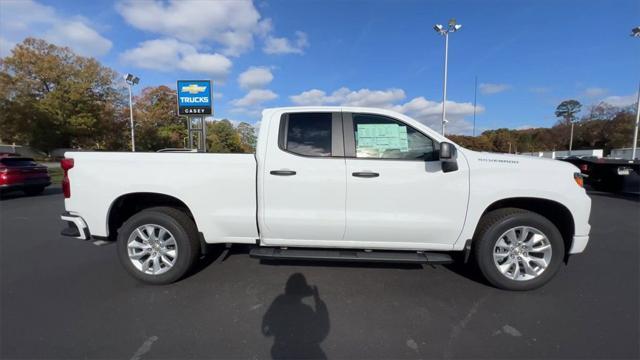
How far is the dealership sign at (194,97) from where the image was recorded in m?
14.8

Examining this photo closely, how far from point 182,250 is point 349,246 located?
6.15ft

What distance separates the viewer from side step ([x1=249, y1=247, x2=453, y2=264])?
3104mm

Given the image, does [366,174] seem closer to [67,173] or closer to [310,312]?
[310,312]

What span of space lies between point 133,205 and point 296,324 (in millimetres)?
2553

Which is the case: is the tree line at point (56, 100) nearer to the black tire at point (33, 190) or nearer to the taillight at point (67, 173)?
the black tire at point (33, 190)

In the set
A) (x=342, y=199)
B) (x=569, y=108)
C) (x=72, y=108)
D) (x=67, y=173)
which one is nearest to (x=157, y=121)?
(x=72, y=108)

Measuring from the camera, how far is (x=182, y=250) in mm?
3320

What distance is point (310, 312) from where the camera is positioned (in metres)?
2.86

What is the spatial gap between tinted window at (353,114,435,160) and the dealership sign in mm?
13397

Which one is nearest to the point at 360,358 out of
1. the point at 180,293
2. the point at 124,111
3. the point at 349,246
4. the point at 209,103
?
the point at 349,246

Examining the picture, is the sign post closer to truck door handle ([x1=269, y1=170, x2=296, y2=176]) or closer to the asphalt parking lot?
the asphalt parking lot

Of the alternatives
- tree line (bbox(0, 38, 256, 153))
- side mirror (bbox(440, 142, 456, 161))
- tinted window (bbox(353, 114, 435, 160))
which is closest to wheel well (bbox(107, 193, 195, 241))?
tinted window (bbox(353, 114, 435, 160))

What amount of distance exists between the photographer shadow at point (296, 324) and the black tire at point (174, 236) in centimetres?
117

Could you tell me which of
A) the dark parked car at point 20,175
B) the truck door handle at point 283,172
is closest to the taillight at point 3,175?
the dark parked car at point 20,175
